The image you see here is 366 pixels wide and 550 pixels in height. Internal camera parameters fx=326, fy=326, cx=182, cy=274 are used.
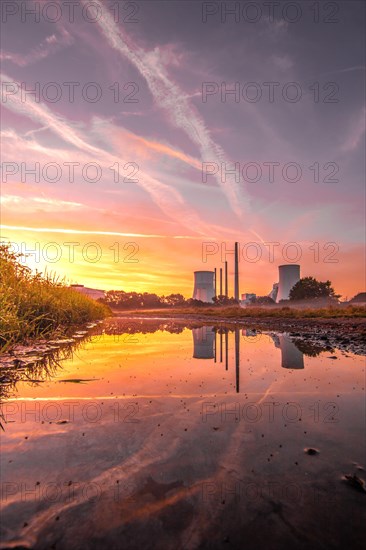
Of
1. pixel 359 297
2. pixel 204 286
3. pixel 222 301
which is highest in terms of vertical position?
pixel 204 286

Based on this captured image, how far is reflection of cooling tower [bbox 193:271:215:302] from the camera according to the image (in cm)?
6719

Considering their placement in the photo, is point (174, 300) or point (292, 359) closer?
point (292, 359)

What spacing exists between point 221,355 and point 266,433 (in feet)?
14.3

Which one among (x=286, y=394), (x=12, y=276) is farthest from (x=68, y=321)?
(x=286, y=394)

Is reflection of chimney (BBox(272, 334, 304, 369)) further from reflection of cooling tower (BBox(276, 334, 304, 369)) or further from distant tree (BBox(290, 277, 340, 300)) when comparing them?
distant tree (BBox(290, 277, 340, 300))

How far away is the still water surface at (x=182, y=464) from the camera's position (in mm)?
1416

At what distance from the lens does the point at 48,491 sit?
1726 mm

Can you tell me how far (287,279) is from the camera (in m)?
57.8

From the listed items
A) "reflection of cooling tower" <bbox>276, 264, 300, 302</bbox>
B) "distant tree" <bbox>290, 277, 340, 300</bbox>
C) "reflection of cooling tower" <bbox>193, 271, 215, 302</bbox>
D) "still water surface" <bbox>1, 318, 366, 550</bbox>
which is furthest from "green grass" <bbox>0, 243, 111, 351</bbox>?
"reflection of cooling tower" <bbox>193, 271, 215, 302</bbox>

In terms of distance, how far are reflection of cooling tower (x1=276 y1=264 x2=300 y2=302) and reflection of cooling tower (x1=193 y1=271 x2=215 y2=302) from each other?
14929 mm

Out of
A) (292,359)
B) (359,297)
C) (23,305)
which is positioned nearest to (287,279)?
(359,297)

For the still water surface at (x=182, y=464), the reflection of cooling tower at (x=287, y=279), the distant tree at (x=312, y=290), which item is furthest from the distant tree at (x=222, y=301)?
the still water surface at (x=182, y=464)

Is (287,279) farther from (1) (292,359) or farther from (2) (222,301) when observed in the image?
(1) (292,359)

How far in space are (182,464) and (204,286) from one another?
65.9m
